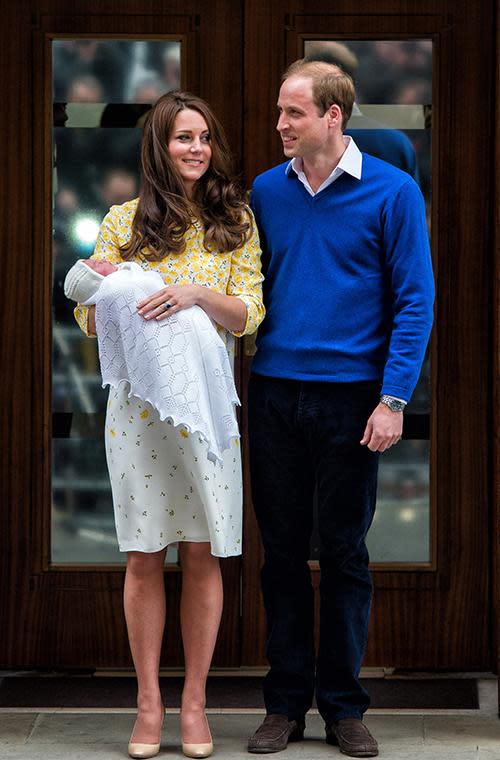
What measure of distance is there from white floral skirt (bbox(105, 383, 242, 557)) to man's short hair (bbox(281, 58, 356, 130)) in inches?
35.1

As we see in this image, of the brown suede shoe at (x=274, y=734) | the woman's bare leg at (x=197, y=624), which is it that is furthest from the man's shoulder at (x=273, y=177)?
the brown suede shoe at (x=274, y=734)

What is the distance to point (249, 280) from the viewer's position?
3.58m

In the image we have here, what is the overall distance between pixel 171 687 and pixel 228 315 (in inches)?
55.3

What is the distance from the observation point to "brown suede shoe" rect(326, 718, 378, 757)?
3.60 m

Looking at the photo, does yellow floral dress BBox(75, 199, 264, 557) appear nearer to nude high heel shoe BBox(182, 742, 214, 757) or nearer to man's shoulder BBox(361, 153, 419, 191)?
man's shoulder BBox(361, 153, 419, 191)

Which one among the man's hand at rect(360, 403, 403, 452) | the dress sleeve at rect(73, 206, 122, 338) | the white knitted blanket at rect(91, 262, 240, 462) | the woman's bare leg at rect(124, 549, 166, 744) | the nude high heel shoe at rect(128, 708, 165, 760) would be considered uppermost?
the dress sleeve at rect(73, 206, 122, 338)

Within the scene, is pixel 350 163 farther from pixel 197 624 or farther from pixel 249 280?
pixel 197 624

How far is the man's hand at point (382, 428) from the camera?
137 inches

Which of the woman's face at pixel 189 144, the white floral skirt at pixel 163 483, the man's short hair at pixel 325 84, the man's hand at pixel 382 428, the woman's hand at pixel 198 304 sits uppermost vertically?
the man's short hair at pixel 325 84

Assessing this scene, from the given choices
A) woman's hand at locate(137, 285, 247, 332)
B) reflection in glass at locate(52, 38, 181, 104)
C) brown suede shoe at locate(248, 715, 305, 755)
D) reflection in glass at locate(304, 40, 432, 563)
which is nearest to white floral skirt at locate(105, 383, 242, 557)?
woman's hand at locate(137, 285, 247, 332)

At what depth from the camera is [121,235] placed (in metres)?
3.59

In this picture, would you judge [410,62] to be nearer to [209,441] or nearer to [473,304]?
[473,304]

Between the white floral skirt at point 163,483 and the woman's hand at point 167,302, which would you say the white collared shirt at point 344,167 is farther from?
the white floral skirt at point 163,483

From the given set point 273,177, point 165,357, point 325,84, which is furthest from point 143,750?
point 325,84
